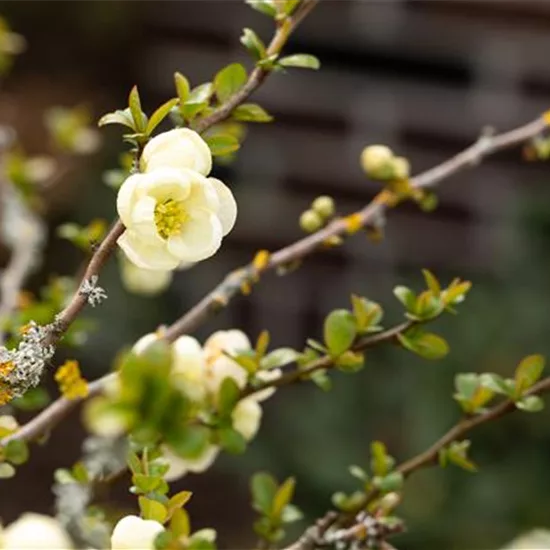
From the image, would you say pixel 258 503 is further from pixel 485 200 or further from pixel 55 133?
pixel 485 200

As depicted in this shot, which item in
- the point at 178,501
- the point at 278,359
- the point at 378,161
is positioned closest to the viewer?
the point at 178,501

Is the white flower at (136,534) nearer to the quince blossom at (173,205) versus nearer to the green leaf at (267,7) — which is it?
→ the quince blossom at (173,205)

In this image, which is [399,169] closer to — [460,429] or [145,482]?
[460,429]

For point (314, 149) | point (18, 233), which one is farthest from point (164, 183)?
point (314, 149)

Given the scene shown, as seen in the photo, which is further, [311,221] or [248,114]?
[311,221]

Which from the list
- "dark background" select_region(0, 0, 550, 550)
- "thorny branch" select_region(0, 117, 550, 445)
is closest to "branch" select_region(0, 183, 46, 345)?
"thorny branch" select_region(0, 117, 550, 445)

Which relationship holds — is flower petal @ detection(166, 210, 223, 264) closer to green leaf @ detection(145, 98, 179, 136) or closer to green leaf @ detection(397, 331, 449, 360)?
green leaf @ detection(145, 98, 179, 136)

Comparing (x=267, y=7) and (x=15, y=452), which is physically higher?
(x=267, y=7)
